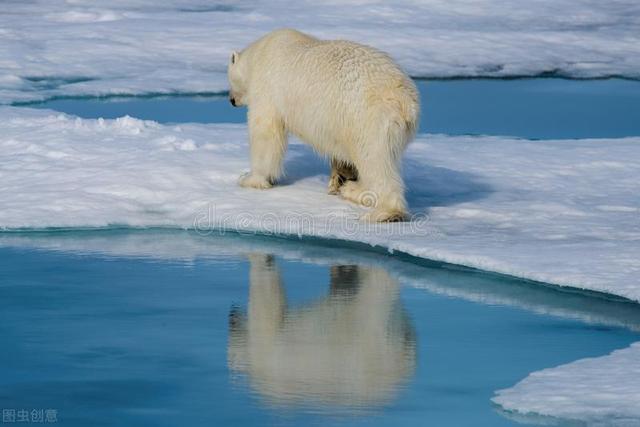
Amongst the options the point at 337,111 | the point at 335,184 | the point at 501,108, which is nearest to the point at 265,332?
the point at 337,111

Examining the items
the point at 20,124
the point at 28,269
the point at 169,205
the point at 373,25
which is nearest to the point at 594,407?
the point at 28,269

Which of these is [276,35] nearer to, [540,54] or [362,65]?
[362,65]

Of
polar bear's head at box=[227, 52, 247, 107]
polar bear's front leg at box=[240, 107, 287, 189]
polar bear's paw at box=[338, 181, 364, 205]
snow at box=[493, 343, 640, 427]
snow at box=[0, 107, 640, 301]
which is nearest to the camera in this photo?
snow at box=[493, 343, 640, 427]

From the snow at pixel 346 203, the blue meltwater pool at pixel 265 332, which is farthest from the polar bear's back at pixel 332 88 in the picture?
the blue meltwater pool at pixel 265 332

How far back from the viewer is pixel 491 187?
7445 millimetres

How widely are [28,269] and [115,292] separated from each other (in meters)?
0.56

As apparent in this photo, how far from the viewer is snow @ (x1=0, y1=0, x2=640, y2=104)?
37.7 feet

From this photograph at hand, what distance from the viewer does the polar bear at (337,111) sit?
6230mm

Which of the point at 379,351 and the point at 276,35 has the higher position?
the point at 276,35

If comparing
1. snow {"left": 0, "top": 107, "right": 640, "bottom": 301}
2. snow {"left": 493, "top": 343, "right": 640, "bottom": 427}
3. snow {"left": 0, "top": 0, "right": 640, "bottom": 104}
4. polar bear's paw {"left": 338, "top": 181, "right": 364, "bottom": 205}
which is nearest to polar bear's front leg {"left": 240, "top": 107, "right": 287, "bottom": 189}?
snow {"left": 0, "top": 107, "right": 640, "bottom": 301}

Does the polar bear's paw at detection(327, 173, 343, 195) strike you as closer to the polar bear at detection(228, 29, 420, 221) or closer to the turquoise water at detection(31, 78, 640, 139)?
the polar bear at detection(228, 29, 420, 221)

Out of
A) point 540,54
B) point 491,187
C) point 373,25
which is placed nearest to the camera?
point 491,187

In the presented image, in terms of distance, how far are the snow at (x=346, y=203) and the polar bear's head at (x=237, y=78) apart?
1.21ft

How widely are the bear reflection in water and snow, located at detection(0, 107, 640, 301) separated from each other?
2.07ft
